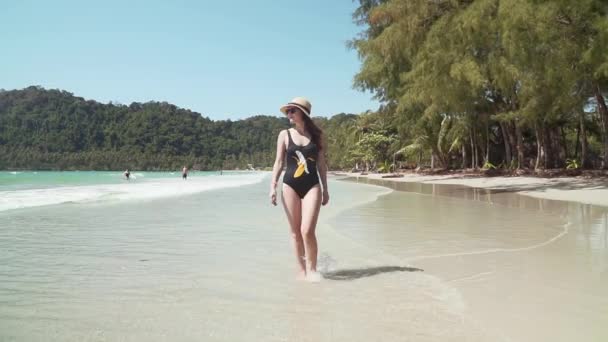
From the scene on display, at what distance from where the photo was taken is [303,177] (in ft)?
13.2

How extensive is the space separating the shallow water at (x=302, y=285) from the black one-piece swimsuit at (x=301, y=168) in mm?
841

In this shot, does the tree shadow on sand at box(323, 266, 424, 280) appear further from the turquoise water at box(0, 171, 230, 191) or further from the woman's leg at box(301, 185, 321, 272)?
the turquoise water at box(0, 171, 230, 191)

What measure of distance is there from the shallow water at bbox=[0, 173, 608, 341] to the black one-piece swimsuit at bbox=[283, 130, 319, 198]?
841mm

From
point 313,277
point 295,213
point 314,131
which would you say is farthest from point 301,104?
point 313,277

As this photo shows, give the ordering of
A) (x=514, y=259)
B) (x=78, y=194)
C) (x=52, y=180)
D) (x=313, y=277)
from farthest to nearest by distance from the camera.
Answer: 1. (x=52, y=180)
2. (x=78, y=194)
3. (x=514, y=259)
4. (x=313, y=277)

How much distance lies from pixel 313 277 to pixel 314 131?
1.30m

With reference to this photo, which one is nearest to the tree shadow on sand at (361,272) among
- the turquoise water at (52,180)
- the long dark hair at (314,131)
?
the long dark hair at (314,131)

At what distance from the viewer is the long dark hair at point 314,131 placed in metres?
4.12

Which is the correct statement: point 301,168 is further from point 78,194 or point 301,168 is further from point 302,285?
point 78,194

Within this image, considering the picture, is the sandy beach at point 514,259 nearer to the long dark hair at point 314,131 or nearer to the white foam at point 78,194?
the long dark hair at point 314,131

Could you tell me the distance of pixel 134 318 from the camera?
9.75 ft

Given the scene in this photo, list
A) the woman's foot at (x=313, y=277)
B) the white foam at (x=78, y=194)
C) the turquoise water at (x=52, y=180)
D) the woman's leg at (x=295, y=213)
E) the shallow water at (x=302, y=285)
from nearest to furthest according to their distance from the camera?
the shallow water at (x=302, y=285) < the woman's foot at (x=313, y=277) < the woman's leg at (x=295, y=213) < the white foam at (x=78, y=194) < the turquoise water at (x=52, y=180)

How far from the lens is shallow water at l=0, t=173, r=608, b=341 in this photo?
2781mm

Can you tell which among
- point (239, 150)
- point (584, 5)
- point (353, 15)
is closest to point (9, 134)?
point (239, 150)
